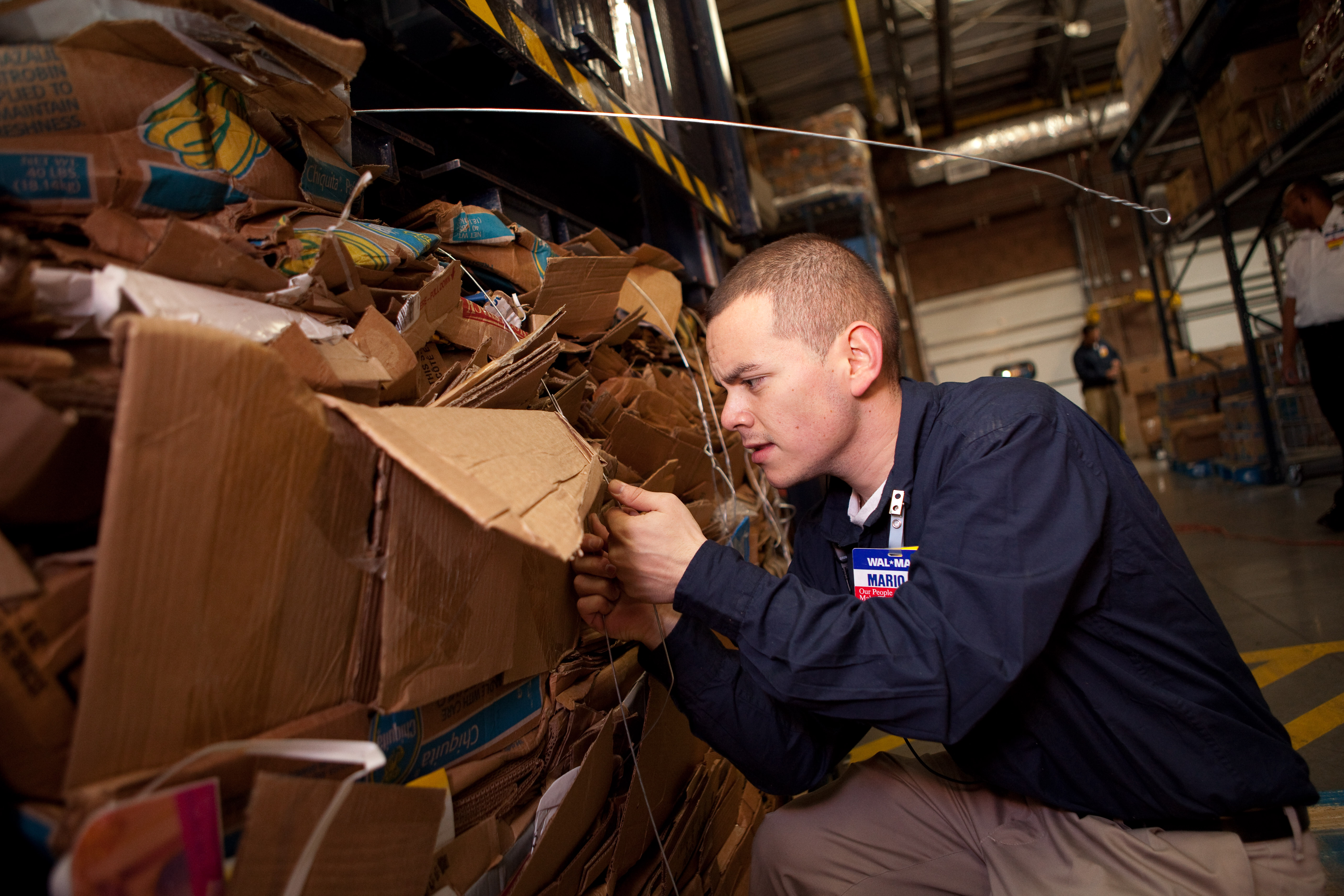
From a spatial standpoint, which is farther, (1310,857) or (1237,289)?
(1237,289)

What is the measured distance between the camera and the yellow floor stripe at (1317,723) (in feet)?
7.75

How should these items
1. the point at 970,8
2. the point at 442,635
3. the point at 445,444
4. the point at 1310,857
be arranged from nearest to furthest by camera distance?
the point at 445,444
the point at 442,635
the point at 1310,857
the point at 970,8

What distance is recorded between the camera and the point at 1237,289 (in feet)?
20.1

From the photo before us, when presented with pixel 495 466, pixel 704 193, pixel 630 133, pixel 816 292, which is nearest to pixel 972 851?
pixel 816 292

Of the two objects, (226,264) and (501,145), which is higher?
(501,145)

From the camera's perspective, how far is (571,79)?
205cm

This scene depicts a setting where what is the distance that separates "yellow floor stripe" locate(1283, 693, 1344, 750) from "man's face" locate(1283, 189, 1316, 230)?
3614 mm

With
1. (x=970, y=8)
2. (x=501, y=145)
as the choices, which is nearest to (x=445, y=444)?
(x=501, y=145)

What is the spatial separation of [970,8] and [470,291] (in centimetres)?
1031

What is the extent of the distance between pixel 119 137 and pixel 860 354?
1227 mm

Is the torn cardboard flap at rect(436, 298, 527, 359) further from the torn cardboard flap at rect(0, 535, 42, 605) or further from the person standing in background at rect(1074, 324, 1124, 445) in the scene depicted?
the person standing in background at rect(1074, 324, 1124, 445)

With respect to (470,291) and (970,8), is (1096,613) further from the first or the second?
(970,8)

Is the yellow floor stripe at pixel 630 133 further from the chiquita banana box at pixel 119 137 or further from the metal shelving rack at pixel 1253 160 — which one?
the metal shelving rack at pixel 1253 160

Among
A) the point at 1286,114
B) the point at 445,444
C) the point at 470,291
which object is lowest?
the point at 445,444
